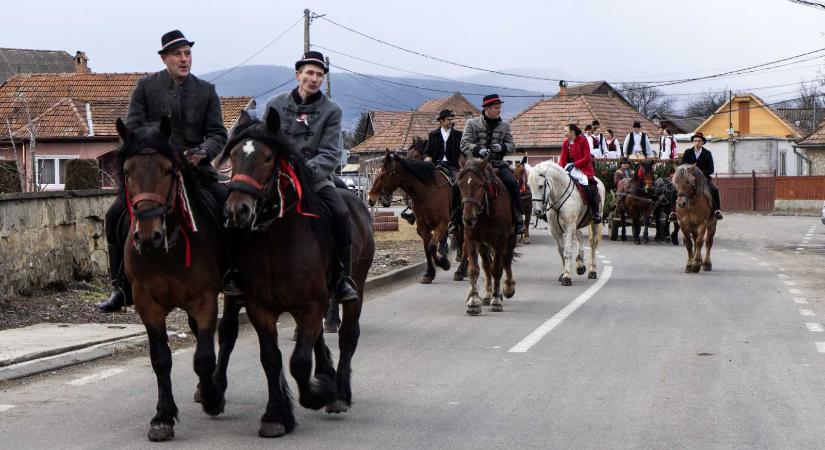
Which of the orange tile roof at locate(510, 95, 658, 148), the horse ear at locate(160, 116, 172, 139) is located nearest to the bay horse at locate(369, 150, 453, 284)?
the horse ear at locate(160, 116, 172, 139)

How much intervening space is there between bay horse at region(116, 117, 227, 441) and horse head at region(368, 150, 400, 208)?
33.7ft

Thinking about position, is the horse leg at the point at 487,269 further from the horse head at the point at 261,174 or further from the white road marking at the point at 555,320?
the horse head at the point at 261,174

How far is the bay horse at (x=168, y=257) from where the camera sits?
7.01m

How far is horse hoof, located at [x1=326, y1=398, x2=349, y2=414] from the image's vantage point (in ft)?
25.7

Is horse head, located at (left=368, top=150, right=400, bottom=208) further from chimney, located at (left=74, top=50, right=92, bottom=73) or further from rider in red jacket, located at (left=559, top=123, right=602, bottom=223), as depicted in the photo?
chimney, located at (left=74, top=50, right=92, bottom=73)

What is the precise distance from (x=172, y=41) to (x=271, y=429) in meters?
3.03

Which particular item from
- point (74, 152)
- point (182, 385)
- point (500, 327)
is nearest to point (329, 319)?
point (500, 327)

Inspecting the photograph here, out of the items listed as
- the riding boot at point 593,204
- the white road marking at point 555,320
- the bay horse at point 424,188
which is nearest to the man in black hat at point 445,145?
the bay horse at point 424,188

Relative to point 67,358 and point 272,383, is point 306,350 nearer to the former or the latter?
point 272,383

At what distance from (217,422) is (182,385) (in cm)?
146

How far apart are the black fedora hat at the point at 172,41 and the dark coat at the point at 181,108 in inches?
7.2

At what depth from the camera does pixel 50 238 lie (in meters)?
14.3

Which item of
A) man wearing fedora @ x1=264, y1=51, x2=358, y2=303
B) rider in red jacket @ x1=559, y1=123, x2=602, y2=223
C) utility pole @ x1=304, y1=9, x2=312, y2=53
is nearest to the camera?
man wearing fedora @ x1=264, y1=51, x2=358, y2=303

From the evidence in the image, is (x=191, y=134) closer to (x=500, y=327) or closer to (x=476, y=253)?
(x=500, y=327)
